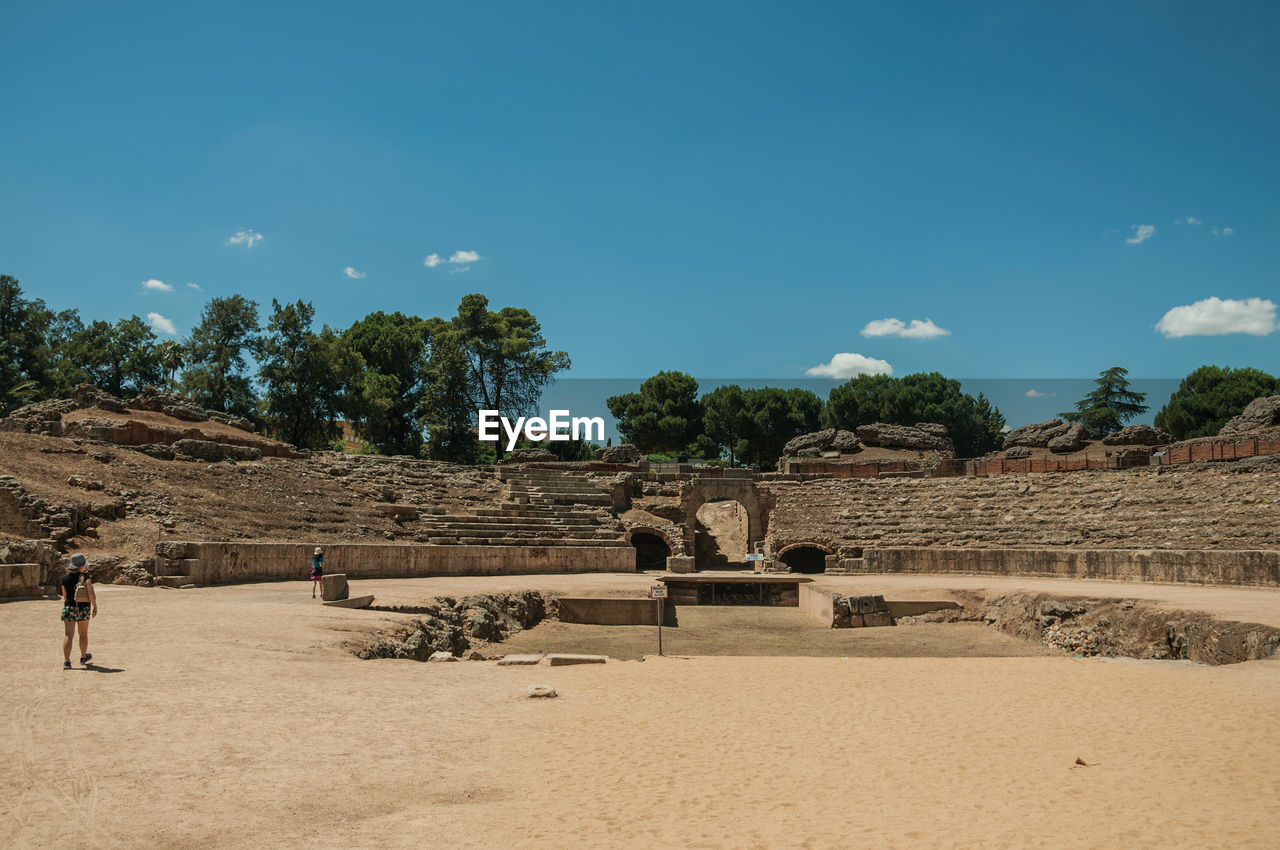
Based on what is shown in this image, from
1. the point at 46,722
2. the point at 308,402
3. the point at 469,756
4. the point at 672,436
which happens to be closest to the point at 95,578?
the point at 46,722

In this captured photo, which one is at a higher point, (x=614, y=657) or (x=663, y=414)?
(x=663, y=414)

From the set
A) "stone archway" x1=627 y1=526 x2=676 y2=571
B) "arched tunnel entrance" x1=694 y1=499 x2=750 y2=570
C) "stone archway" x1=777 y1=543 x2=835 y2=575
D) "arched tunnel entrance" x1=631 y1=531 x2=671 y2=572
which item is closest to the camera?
"arched tunnel entrance" x1=694 y1=499 x2=750 y2=570

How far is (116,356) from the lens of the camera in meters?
40.8

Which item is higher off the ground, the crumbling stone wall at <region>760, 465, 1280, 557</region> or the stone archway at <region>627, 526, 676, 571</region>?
the crumbling stone wall at <region>760, 465, 1280, 557</region>

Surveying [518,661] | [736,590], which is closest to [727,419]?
[736,590]

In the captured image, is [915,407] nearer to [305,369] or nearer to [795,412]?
[795,412]

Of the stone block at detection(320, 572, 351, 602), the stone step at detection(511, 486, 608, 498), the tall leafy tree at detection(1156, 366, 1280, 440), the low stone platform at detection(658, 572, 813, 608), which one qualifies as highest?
the tall leafy tree at detection(1156, 366, 1280, 440)

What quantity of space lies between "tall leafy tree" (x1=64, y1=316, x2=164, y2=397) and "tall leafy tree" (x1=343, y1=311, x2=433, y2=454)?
10.4m

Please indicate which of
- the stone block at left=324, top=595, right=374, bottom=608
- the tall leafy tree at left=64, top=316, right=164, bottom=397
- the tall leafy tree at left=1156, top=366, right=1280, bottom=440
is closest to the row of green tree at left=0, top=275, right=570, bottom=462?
the tall leafy tree at left=64, top=316, right=164, bottom=397

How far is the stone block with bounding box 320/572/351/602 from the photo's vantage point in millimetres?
15641

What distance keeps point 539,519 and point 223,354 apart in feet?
76.5

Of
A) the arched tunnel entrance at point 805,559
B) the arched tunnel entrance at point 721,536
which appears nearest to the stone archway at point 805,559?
the arched tunnel entrance at point 805,559

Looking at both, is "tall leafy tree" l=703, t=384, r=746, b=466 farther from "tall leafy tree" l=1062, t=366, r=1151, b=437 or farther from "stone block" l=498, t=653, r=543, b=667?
"stone block" l=498, t=653, r=543, b=667

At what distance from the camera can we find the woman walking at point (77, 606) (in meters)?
8.70
